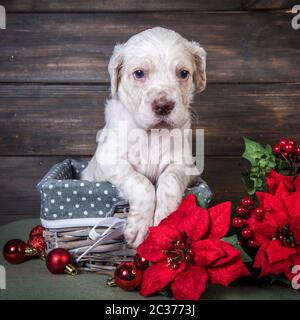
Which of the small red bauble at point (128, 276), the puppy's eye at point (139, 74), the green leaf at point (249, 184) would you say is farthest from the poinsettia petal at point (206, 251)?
the puppy's eye at point (139, 74)

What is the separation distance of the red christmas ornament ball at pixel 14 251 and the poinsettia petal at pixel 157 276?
2.20 ft

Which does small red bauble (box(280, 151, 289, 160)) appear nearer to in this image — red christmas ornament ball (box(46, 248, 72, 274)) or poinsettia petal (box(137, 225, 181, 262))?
poinsettia petal (box(137, 225, 181, 262))

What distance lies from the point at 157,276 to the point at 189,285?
0.38 feet

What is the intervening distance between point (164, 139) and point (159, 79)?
270 mm

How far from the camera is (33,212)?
335 centimetres

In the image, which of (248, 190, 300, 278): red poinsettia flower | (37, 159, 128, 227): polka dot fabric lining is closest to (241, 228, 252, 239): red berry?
(248, 190, 300, 278): red poinsettia flower

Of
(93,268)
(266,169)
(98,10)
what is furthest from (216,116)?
(93,268)

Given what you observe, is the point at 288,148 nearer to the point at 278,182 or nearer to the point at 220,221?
the point at 278,182

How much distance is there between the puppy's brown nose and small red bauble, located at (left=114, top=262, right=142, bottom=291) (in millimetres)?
598

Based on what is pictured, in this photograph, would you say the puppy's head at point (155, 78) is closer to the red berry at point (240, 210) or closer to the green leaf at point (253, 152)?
the green leaf at point (253, 152)

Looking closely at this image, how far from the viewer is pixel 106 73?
3137 mm

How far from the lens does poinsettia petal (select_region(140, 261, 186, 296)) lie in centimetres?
178

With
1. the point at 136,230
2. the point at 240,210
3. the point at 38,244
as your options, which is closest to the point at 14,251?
the point at 38,244

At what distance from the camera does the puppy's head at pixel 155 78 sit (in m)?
2.13
